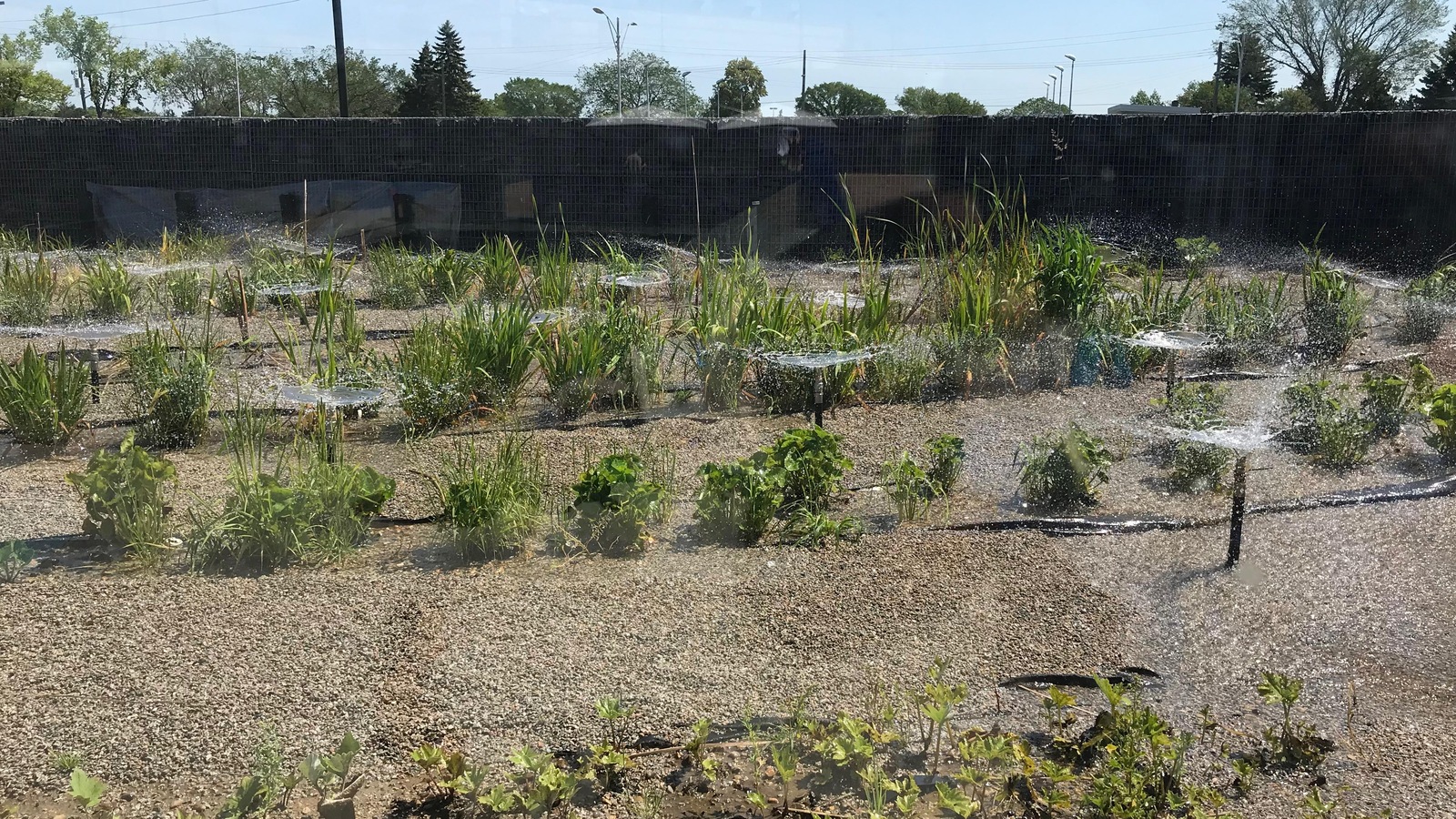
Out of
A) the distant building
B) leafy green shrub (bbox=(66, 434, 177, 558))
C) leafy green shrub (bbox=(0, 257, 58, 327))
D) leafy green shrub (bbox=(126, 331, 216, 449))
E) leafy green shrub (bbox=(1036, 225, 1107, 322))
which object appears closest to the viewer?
leafy green shrub (bbox=(66, 434, 177, 558))

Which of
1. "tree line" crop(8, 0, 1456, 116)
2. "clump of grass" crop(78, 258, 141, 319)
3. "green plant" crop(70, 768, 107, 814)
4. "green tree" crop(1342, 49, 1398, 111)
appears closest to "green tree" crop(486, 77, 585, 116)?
"tree line" crop(8, 0, 1456, 116)

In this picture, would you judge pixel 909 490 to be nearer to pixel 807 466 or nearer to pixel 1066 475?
pixel 807 466

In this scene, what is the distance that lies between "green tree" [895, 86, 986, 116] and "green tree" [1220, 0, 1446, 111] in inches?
133

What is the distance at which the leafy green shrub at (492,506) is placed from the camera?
3789mm

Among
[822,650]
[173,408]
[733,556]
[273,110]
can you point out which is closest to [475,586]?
[733,556]

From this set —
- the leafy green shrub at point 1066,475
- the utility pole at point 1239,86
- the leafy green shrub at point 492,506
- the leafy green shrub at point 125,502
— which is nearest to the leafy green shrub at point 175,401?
the leafy green shrub at point 125,502

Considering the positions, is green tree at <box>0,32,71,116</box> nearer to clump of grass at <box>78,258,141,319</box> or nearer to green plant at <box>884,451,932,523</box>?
clump of grass at <box>78,258,141,319</box>

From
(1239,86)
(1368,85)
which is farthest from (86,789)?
(1368,85)

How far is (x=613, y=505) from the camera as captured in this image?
3.82 m

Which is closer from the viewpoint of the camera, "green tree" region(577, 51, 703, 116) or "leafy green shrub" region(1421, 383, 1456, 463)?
"leafy green shrub" region(1421, 383, 1456, 463)

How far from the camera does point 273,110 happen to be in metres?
19.9

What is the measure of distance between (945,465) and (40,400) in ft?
12.3

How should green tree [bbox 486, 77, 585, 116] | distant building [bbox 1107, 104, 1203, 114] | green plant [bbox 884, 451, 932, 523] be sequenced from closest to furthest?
green plant [bbox 884, 451, 932, 523] → distant building [bbox 1107, 104, 1203, 114] → green tree [bbox 486, 77, 585, 116]

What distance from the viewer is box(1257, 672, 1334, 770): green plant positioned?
260 cm
